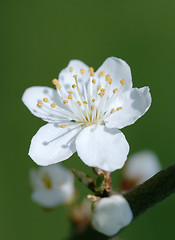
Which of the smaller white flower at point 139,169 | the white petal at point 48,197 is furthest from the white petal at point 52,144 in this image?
the smaller white flower at point 139,169

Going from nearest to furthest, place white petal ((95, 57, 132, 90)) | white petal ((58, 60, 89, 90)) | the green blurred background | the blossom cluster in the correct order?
1. the blossom cluster
2. white petal ((95, 57, 132, 90))
3. white petal ((58, 60, 89, 90))
4. the green blurred background

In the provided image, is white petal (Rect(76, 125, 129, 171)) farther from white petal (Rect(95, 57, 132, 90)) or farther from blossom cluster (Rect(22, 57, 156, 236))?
white petal (Rect(95, 57, 132, 90))

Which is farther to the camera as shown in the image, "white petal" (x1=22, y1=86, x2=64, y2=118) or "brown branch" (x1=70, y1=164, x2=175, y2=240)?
"white petal" (x1=22, y1=86, x2=64, y2=118)

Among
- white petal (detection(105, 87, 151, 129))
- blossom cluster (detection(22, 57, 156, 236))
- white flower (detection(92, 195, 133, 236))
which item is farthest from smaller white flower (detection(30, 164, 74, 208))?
white flower (detection(92, 195, 133, 236))

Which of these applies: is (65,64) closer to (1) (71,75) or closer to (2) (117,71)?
(1) (71,75)

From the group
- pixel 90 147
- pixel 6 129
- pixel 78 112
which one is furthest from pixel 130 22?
pixel 90 147

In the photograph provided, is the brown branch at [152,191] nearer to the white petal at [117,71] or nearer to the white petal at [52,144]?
the white petal at [52,144]

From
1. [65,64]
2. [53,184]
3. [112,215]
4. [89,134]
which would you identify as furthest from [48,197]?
[65,64]

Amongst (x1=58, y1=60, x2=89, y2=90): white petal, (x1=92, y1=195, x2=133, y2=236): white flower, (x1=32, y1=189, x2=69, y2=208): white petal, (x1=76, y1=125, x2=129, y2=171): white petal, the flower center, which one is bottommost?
(x1=32, y1=189, x2=69, y2=208): white petal
